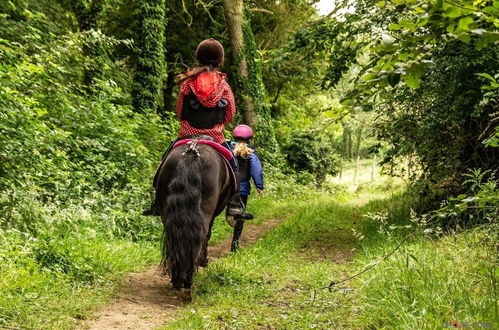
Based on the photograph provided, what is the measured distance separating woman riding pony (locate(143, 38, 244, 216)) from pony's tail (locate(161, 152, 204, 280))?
0.79 metres

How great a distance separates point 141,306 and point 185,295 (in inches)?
18.5

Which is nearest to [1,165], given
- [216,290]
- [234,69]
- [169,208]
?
[169,208]

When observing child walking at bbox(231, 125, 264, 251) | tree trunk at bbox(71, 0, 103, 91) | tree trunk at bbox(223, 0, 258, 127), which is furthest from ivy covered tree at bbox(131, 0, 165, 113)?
child walking at bbox(231, 125, 264, 251)

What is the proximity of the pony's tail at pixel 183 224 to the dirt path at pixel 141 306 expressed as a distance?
371 millimetres

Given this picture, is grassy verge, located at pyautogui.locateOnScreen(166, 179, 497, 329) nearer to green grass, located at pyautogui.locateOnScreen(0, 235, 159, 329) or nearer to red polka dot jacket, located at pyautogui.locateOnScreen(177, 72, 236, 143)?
green grass, located at pyautogui.locateOnScreen(0, 235, 159, 329)

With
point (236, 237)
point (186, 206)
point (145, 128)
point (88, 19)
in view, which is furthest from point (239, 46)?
point (186, 206)

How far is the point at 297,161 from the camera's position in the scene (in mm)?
25844

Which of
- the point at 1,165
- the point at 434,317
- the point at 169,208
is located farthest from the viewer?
the point at 1,165

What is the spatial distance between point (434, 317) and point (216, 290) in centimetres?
282

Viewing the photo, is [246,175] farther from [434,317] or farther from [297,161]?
[297,161]

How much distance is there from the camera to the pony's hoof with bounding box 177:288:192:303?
5129 mm

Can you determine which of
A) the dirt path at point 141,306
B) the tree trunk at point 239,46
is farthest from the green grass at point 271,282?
the tree trunk at point 239,46

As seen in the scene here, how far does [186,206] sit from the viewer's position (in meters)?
5.07

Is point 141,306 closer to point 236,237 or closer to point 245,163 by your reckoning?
point 236,237
